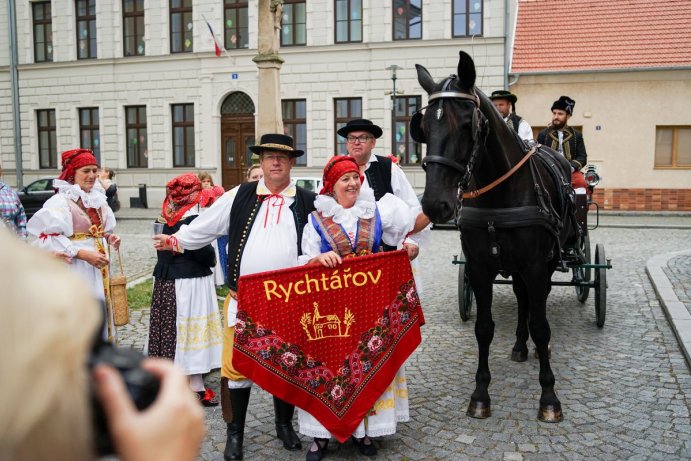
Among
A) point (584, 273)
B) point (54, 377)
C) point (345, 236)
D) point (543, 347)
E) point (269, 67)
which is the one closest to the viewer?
point (54, 377)

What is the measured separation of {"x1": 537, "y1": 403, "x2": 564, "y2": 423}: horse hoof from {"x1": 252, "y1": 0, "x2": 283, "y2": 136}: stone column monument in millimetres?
7038

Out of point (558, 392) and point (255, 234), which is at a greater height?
point (255, 234)

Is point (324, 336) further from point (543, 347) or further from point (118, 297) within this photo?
point (118, 297)

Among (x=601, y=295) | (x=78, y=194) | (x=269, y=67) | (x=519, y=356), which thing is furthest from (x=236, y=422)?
(x=269, y=67)

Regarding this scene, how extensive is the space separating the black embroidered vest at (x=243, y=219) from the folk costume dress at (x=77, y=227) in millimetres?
1471

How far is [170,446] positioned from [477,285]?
391 centimetres

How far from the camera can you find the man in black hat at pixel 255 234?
13.0 feet

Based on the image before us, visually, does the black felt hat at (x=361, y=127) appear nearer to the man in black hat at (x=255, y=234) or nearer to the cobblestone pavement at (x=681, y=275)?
the man in black hat at (x=255, y=234)

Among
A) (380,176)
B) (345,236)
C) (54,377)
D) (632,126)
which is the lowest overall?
(345,236)

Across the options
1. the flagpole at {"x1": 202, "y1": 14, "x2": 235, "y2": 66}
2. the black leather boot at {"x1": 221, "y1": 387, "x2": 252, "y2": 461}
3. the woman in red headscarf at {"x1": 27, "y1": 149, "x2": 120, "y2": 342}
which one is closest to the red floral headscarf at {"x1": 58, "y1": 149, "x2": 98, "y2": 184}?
the woman in red headscarf at {"x1": 27, "y1": 149, "x2": 120, "y2": 342}

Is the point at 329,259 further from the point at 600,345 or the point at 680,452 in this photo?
the point at 600,345

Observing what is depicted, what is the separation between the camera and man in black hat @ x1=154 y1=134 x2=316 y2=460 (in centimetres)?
396

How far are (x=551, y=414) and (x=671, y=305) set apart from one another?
11.4 feet

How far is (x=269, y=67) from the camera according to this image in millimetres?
10141
